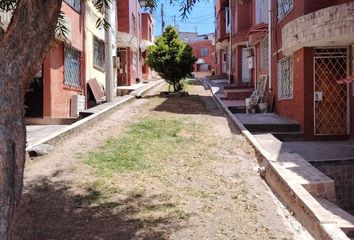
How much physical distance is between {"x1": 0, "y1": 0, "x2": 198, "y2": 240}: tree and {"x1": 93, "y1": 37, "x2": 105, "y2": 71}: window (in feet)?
57.1

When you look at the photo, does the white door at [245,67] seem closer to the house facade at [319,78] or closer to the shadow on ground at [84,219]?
the house facade at [319,78]

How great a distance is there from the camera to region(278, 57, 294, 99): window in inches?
567

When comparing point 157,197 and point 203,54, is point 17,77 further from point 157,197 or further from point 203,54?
point 203,54

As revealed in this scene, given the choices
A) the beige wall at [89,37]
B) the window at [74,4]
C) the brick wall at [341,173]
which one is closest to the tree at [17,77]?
the brick wall at [341,173]

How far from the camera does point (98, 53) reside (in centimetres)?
2184

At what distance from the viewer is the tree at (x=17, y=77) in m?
3.22

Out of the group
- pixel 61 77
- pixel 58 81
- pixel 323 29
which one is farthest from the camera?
pixel 61 77

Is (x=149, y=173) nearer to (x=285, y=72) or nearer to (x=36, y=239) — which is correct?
(x=36, y=239)

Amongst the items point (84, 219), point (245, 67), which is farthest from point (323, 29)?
point (245, 67)

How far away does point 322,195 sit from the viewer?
6895mm

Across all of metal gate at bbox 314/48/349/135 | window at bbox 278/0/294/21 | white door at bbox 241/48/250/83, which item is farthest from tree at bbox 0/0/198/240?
white door at bbox 241/48/250/83

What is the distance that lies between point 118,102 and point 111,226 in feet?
41.9

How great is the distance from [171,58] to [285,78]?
738 cm

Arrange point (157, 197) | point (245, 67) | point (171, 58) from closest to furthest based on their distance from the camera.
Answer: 1. point (157, 197)
2. point (171, 58)
3. point (245, 67)
